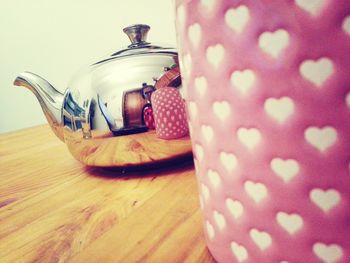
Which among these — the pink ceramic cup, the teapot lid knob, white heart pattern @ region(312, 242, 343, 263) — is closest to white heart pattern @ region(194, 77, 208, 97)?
the pink ceramic cup

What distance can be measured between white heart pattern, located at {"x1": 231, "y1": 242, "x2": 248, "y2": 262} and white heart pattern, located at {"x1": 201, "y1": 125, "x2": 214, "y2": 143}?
7 cm

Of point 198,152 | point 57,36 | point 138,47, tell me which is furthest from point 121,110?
point 57,36

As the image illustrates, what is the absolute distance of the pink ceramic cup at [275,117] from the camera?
0.14 m

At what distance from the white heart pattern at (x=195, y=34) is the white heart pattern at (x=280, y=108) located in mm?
55

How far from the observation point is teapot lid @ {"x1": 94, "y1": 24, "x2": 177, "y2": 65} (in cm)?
48

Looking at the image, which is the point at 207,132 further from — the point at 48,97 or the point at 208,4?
the point at 48,97

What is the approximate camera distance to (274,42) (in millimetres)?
144

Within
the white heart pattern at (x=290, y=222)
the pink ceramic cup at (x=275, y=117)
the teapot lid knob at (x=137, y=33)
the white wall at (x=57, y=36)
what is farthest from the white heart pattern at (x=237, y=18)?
the white wall at (x=57, y=36)

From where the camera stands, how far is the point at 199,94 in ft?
0.62

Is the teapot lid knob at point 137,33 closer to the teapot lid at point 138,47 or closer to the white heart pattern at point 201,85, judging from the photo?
the teapot lid at point 138,47

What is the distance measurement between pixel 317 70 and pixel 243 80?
0.04 metres

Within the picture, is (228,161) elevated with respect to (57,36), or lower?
lower

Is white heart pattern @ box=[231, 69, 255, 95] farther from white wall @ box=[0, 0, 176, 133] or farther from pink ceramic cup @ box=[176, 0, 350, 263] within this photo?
white wall @ box=[0, 0, 176, 133]

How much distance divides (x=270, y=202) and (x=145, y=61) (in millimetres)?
334
